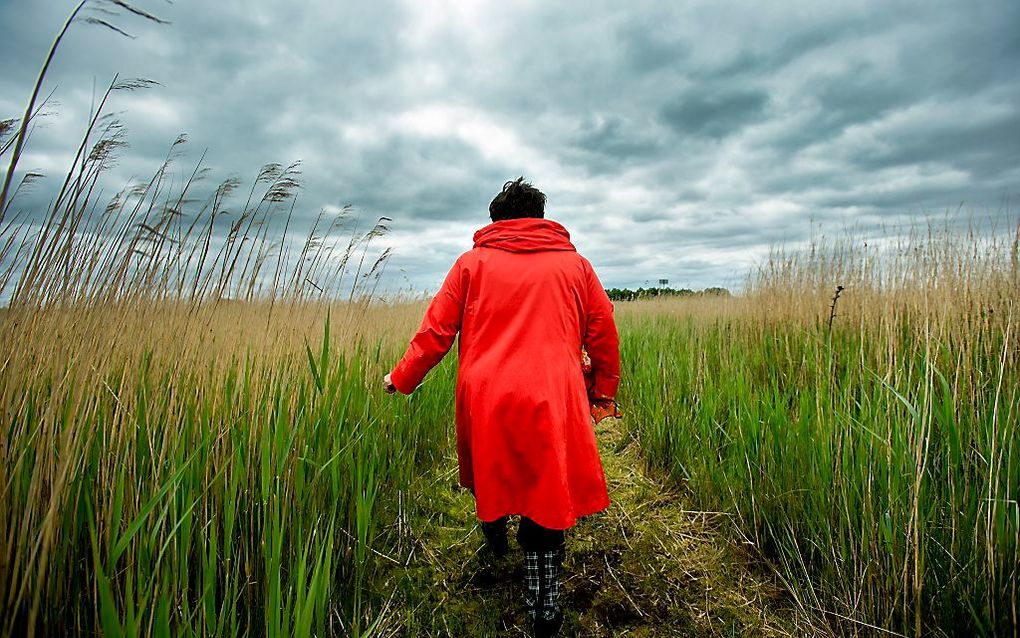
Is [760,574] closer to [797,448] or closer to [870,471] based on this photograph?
[797,448]

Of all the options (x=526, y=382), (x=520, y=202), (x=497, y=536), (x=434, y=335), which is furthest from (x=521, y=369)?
(x=497, y=536)

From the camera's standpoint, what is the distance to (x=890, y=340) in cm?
193

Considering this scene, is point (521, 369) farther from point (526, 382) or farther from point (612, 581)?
point (612, 581)

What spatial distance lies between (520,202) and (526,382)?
2.90 ft

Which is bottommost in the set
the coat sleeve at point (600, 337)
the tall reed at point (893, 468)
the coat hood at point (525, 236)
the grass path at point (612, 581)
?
the grass path at point (612, 581)

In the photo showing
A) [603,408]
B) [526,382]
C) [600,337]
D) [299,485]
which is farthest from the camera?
[603,408]

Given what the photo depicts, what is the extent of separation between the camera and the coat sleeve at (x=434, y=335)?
215 centimetres

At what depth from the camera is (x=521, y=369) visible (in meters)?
1.98

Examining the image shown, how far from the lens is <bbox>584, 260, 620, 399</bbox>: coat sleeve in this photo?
7.45ft

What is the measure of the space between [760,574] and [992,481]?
3.65 ft

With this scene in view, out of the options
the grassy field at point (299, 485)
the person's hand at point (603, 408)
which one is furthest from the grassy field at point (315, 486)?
the person's hand at point (603, 408)

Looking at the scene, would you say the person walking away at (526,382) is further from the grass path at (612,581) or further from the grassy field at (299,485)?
the grassy field at (299,485)

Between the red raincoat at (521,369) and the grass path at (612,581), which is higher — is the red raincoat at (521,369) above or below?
above

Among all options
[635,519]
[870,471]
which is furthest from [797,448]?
[635,519]
